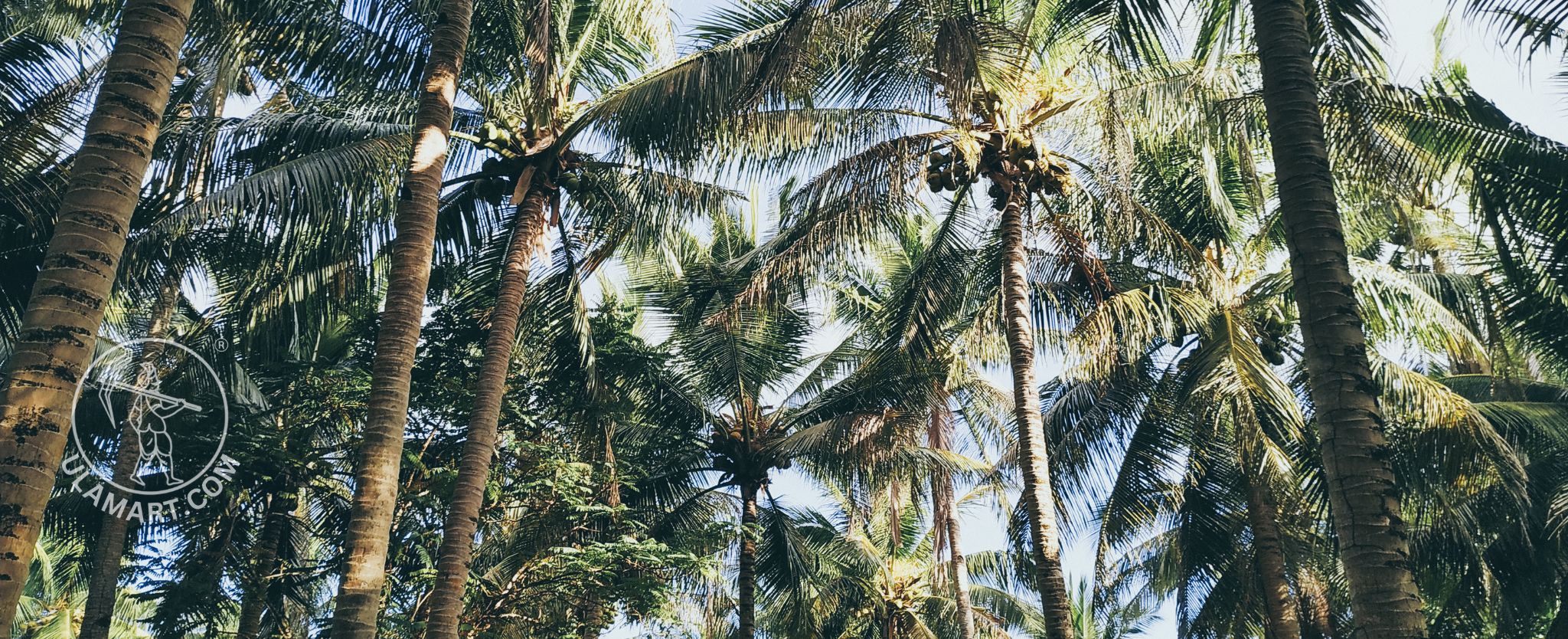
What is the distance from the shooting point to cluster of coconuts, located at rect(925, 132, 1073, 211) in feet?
42.0

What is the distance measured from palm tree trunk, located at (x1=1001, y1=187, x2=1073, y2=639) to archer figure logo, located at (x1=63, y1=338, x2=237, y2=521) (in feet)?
28.9

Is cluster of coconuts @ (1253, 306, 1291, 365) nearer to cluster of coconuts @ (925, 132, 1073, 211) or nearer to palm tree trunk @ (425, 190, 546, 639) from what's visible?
cluster of coconuts @ (925, 132, 1073, 211)

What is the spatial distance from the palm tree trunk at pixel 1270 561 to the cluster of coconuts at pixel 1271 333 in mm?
1943

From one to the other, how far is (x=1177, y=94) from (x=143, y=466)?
13149 mm

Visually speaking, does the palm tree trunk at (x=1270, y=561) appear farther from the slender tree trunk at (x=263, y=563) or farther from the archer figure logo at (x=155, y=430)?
the archer figure logo at (x=155, y=430)

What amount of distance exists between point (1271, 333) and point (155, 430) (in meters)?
14.0

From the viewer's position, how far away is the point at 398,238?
813cm

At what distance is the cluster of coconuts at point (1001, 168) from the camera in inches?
504

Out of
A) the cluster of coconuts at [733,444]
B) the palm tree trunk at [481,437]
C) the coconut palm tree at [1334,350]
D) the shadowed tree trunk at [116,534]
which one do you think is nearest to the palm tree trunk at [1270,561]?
the cluster of coconuts at [733,444]

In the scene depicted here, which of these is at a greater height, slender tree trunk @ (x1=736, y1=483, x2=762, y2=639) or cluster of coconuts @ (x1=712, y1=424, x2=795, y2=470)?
cluster of coconuts @ (x1=712, y1=424, x2=795, y2=470)

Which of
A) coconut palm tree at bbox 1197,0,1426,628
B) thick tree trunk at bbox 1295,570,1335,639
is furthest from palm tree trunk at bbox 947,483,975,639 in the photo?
coconut palm tree at bbox 1197,0,1426,628

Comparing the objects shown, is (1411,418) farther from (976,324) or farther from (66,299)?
(66,299)

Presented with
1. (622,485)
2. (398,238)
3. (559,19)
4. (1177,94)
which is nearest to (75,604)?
(622,485)

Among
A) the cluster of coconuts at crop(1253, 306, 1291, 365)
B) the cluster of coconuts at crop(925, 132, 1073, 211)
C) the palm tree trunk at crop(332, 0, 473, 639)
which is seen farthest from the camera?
the cluster of coconuts at crop(1253, 306, 1291, 365)
